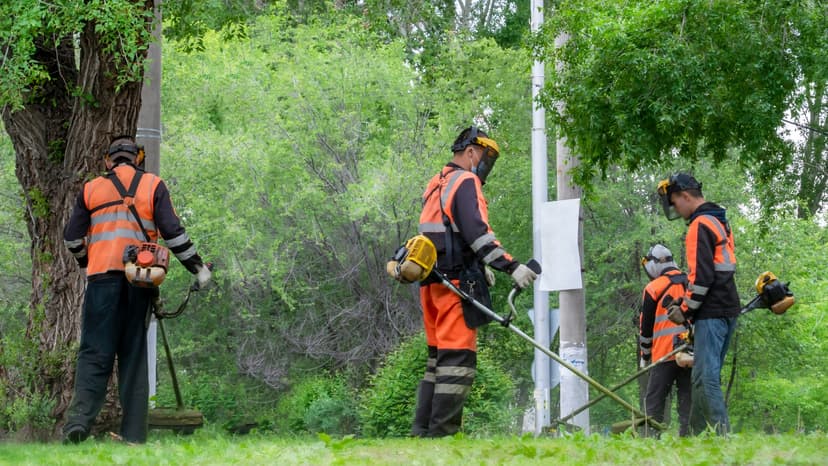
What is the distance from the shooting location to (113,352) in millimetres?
8758

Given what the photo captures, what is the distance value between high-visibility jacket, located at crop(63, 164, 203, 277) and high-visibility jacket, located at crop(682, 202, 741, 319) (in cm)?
356

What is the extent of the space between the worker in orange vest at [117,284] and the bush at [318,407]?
11.1 metres

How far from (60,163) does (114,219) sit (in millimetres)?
2247

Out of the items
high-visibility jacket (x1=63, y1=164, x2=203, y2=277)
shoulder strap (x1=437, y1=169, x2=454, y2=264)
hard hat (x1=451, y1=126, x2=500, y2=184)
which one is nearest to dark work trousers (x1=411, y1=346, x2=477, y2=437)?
shoulder strap (x1=437, y1=169, x2=454, y2=264)

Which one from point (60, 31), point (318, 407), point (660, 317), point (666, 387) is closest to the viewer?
point (60, 31)

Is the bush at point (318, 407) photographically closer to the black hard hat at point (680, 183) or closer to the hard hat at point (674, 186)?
the hard hat at point (674, 186)

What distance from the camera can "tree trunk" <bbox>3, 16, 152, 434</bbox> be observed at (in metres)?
10.4

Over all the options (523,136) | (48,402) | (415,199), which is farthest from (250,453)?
(523,136)

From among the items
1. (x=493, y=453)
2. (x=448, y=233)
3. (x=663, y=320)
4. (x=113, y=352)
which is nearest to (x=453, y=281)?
(x=448, y=233)

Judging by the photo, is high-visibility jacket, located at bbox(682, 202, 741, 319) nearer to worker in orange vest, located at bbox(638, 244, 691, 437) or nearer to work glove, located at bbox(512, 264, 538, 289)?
work glove, located at bbox(512, 264, 538, 289)

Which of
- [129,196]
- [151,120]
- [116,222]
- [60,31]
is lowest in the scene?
[116,222]

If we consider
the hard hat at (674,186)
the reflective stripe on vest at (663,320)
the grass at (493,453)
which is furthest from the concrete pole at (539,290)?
the grass at (493,453)

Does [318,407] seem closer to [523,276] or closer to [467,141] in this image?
[467,141]

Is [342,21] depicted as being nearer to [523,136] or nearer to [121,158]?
[523,136]
